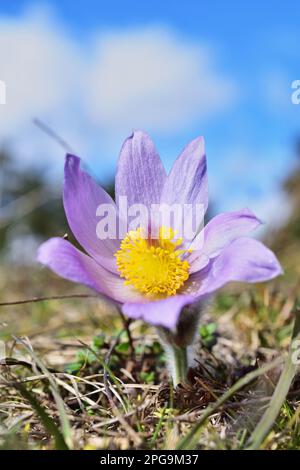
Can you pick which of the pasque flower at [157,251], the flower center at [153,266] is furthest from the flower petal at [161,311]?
the flower center at [153,266]

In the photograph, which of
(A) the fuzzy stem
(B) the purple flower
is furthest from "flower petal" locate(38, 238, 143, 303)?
(A) the fuzzy stem

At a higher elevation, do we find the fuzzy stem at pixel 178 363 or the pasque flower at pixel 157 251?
the pasque flower at pixel 157 251

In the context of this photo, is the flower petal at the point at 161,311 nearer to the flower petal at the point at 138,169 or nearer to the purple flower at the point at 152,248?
the purple flower at the point at 152,248

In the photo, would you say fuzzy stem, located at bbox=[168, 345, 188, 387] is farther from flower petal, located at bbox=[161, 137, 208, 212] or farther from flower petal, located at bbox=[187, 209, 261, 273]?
flower petal, located at bbox=[161, 137, 208, 212]

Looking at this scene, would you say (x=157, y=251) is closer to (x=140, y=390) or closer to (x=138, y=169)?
(x=138, y=169)
